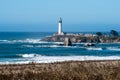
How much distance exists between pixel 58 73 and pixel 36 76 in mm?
618

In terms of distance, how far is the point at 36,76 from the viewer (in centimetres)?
1228

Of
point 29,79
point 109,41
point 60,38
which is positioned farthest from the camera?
point 60,38

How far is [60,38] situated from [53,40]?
310 centimetres

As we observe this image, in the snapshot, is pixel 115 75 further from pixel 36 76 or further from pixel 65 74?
pixel 36 76

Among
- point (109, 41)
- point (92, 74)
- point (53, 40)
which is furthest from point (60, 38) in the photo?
point (92, 74)

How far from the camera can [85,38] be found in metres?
120

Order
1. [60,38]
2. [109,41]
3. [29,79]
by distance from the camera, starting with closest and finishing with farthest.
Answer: [29,79]
[109,41]
[60,38]

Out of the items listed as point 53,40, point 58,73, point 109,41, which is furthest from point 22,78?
point 53,40

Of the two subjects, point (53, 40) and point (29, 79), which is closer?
point (29, 79)

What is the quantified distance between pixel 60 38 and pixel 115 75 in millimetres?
111743

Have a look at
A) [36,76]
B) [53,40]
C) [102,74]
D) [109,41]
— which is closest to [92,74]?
[102,74]

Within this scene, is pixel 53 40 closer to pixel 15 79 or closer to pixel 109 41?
pixel 109 41

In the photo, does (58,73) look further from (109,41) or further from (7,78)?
(109,41)

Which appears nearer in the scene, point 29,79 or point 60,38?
point 29,79
